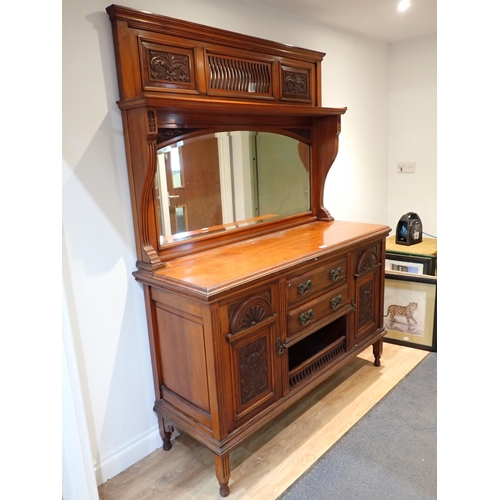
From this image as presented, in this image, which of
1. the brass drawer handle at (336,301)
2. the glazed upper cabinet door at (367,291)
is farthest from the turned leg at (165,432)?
the glazed upper cabinet door at (367,291)

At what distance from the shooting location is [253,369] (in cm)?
170

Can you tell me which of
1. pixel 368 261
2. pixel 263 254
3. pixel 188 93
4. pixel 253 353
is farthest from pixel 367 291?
pixel 188 93

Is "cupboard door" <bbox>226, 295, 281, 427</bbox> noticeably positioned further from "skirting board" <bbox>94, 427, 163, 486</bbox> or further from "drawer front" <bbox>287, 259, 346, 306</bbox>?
"skirting board" <bbox>94, 427, 163, 486</bbox>

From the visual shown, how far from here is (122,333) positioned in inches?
70.9

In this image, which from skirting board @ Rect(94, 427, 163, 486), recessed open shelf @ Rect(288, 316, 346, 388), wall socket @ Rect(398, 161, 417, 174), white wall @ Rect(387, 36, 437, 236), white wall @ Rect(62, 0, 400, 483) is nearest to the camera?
white wall @ Rect(62, 0, 400, 483)

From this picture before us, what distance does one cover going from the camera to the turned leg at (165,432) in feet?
6.31

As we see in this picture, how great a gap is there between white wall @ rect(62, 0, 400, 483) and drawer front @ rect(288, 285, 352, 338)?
68 centimetres

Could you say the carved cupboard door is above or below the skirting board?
above

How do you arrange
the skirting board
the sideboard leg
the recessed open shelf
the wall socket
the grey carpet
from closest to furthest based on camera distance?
1. the grey carpet
2. the skirting board
3. the recessed open shelf
4. the sideboard leg
5. the wall socket

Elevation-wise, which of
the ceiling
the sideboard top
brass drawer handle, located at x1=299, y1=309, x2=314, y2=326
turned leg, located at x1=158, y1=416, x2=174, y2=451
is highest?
the ceiling

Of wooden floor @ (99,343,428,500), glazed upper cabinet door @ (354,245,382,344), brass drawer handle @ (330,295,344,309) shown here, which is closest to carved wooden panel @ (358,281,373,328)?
glazed upper cabinet door @ (354,245,382,344)

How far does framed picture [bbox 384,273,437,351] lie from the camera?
8.89 feet

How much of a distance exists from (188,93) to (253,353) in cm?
115

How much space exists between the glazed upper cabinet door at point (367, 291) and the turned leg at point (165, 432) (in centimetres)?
110
